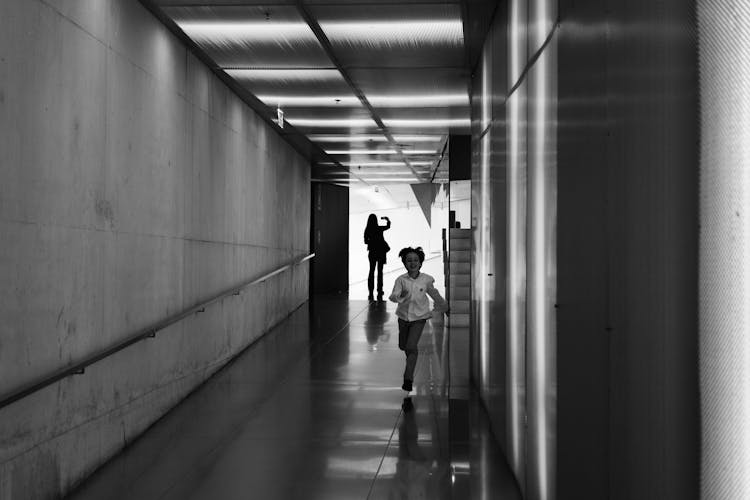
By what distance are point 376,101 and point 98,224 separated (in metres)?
6.21

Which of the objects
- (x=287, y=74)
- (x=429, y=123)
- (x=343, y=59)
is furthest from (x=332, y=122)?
(x=343, y=59)

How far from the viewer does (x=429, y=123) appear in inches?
570

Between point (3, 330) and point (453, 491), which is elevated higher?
point (3, 330)

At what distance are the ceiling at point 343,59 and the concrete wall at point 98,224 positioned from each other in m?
0.49

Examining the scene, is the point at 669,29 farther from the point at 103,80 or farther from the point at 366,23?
the point at 366,23

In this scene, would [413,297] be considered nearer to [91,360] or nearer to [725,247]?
[91,360]

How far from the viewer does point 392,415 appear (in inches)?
325

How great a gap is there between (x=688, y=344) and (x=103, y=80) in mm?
5285

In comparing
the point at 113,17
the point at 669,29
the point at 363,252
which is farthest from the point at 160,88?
the point at 363,252

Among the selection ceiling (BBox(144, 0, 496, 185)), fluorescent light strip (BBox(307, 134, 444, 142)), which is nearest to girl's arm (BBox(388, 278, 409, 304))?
ceiling (BBox(144, 0, 496, 185))

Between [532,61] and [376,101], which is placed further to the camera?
[376,101]

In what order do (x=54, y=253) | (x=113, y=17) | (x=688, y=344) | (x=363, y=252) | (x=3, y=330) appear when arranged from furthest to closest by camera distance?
(x=363, y=252), (x=113, y=17), (x=54, y=253), (x=3, y=330), (x=688, y=344)

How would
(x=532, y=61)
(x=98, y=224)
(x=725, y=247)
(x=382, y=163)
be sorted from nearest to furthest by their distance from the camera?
(x=725, y=247) → (x=532, y=61) → (x=98, y=224) → (x=382, y=163)

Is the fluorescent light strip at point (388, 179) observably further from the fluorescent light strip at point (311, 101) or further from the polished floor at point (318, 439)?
the polished floor at point (318, 439)
